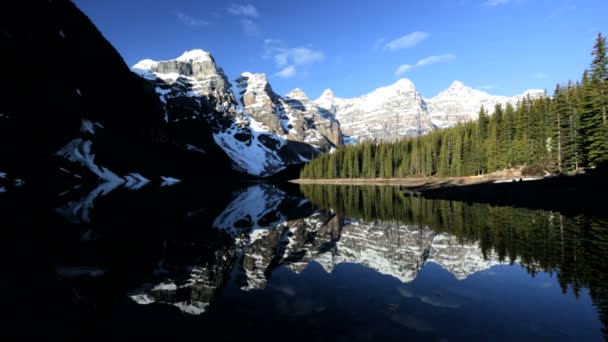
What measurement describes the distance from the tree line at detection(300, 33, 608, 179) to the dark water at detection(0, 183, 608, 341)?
41.5 m

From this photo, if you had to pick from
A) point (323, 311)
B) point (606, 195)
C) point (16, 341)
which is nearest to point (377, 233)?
point (323, 311)

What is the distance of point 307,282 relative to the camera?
1675 cm

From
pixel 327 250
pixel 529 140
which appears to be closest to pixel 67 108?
pixel 327 250

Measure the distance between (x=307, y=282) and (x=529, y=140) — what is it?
3195 inches

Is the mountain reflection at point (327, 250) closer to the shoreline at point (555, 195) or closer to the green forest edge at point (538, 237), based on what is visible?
the green forest edge at point (538, 237)

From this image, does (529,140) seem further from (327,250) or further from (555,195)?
(327,250)

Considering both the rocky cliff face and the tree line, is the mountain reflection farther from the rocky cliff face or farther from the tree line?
the rocky cliff face

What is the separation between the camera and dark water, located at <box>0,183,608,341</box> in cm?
1062

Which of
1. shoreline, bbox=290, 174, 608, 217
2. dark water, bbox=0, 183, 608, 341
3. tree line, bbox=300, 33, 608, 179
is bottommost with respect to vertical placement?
dark water, bbox=0, 183, 608, 341

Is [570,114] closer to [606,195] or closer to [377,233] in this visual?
[606,195]

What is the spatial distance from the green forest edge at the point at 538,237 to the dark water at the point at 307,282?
106 millimetres

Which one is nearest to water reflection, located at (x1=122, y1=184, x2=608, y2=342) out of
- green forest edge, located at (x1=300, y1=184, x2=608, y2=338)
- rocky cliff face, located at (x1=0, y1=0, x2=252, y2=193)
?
green forest edge, located at (x1=300, y1=184, x2=608, y2=338)

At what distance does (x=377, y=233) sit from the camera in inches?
1170

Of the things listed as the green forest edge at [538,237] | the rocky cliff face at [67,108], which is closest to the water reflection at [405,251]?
the green forest edge at [538,237]
